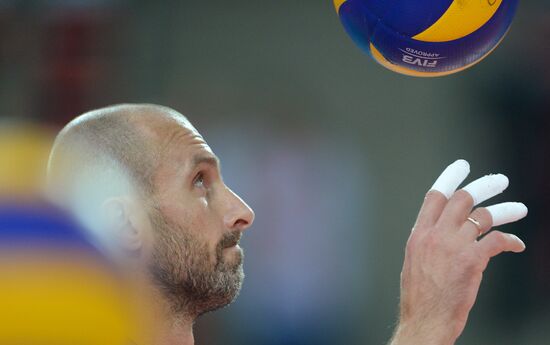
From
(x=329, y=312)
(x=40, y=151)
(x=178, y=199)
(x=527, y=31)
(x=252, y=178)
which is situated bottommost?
(x=329, y=312)

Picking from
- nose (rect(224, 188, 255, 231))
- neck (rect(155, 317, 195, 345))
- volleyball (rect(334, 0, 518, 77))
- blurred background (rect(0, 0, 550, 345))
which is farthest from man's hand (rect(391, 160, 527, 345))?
blurred background (rect(0, 0, 550, 345))

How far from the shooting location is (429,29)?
2.83 metres

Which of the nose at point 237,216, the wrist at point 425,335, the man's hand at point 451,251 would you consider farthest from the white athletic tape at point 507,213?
the nose at point 237,216

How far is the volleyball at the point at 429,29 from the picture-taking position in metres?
2.82

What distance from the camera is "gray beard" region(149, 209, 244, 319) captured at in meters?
2.80

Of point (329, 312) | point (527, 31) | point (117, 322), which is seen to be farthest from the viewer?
point (527, 31)

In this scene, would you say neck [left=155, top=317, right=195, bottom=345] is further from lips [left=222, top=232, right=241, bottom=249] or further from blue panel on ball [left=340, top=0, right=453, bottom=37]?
blue panel on ball [left=340, top=0, right=453, bottom=37]

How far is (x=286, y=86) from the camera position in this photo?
8.65m

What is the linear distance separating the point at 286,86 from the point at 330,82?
0.41m

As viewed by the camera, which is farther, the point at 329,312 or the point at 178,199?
the point at 329,312

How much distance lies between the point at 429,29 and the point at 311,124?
5.69 m

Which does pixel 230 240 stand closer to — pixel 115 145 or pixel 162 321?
pixel 162 321

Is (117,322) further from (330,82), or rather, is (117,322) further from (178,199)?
(330,82)

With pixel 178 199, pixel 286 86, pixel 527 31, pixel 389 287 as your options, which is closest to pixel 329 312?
pixel 389 287
